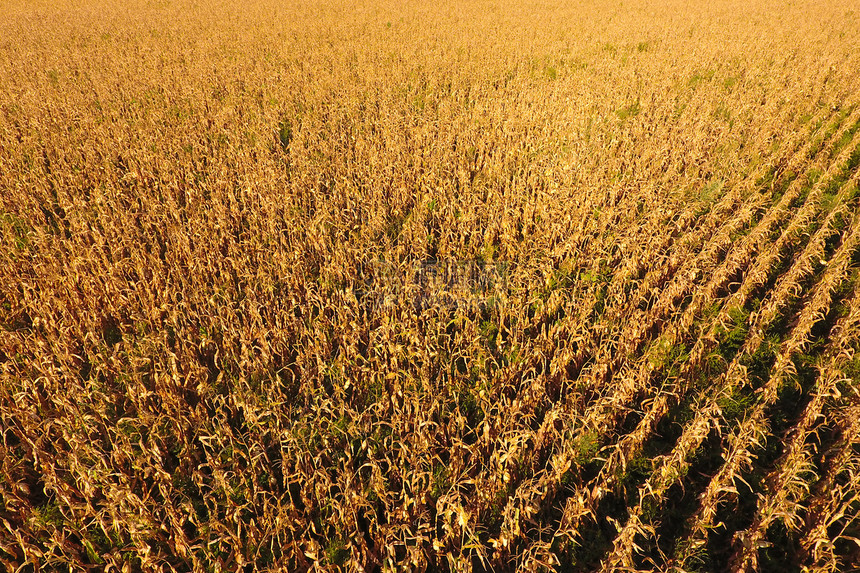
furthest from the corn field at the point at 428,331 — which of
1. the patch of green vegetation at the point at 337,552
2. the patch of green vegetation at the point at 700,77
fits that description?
the patch of green vegetation at the point at 700,77

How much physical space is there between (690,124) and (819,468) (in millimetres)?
8104

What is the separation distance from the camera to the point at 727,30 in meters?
19.1

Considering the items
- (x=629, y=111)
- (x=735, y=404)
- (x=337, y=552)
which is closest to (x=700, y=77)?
(x=629, y=111)

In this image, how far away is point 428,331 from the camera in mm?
4324

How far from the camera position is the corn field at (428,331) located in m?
2.98

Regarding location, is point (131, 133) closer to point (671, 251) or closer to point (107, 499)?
point (107, 499)

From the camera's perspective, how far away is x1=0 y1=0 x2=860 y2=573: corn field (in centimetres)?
298

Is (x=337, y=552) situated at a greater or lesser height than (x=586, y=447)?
lesser

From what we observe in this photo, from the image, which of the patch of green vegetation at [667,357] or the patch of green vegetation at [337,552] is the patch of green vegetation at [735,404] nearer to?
the patch of green vegetation at [667,357]

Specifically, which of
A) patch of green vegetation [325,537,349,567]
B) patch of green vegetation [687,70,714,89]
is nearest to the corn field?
patch of green vegetation [325,537,349,567]

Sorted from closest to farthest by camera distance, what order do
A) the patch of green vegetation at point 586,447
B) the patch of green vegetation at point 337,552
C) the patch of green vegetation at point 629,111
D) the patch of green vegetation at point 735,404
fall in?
1. the patch of green vegetation at point 337,552
2. the patch of green vegetation at point 586,447
3. the patch of green vegetation at point 735,404
4. the patch of green vegetation at point 629,111

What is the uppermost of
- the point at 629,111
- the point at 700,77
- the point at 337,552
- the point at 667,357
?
the point at 700,77

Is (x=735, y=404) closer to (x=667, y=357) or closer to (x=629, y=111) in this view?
(x=667, y=357)

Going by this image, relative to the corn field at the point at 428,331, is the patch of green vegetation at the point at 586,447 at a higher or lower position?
lower
